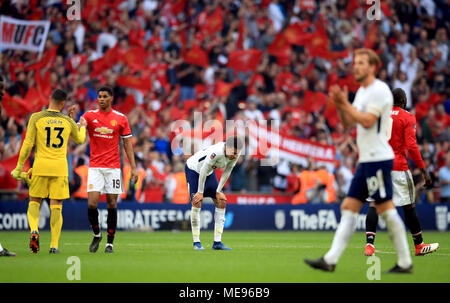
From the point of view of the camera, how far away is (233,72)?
25.9 metres

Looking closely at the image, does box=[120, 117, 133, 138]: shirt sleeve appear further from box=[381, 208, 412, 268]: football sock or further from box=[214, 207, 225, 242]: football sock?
box=[381, 208, 412, 268]: football sock

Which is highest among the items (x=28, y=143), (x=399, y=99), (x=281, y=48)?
(x=281, y=48)

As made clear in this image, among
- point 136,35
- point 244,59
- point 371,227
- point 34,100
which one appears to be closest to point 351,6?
point 244,59

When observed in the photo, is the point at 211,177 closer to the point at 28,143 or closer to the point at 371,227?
the point at 371,227

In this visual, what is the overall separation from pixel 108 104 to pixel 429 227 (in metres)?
13.2

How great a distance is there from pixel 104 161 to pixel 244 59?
13.1 meters

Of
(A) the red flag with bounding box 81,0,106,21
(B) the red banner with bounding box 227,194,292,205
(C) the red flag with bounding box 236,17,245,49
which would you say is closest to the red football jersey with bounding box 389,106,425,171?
(B) the red banner with bounding box 227,194,292,205

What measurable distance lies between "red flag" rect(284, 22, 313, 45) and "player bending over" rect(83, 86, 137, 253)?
569 inches

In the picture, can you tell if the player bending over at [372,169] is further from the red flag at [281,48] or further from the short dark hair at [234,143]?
the red flag at [281,48]

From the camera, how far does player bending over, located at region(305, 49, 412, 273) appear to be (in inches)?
353

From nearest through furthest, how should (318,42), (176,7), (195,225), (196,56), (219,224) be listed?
(195,225)
(219,224)
(196,56)
(318,42)
(176,7)

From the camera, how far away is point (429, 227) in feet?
74.3
